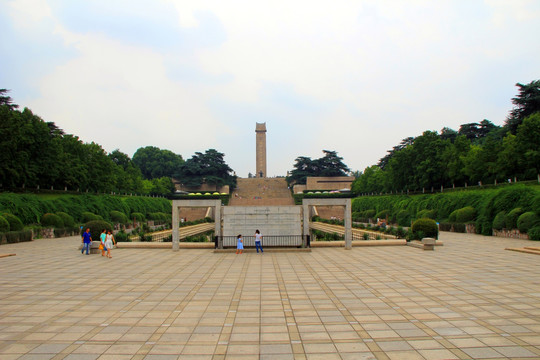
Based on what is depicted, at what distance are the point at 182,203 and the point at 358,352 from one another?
1294 cm

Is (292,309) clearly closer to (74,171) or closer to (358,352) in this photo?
A: (358,352)

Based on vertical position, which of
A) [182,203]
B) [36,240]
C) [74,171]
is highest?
[74,171]

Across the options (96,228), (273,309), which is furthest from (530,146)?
(96,228)

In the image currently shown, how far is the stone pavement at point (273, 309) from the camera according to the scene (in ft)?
17.4

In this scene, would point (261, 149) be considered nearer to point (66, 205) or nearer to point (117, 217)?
point (117, 217)

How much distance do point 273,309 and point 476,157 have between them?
3027 centimetres

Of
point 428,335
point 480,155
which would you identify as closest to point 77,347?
point 428,335

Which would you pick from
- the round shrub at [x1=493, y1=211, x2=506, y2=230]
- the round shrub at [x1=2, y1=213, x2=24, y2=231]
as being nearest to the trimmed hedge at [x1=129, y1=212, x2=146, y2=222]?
the round shrub at [x1=2, y1=213, x2=24, y2=231]

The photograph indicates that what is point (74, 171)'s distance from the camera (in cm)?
3541

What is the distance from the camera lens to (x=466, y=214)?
84.5ft

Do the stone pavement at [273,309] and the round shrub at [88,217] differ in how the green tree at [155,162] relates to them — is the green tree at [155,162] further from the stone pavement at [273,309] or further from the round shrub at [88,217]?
the stone pavement at [273,309]

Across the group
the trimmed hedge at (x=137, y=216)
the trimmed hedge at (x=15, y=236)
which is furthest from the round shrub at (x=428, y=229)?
the trimmed hedge at (x=137, y=216)

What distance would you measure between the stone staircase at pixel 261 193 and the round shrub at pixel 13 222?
3682 cm

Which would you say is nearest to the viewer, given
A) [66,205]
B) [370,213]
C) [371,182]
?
[66,205]
